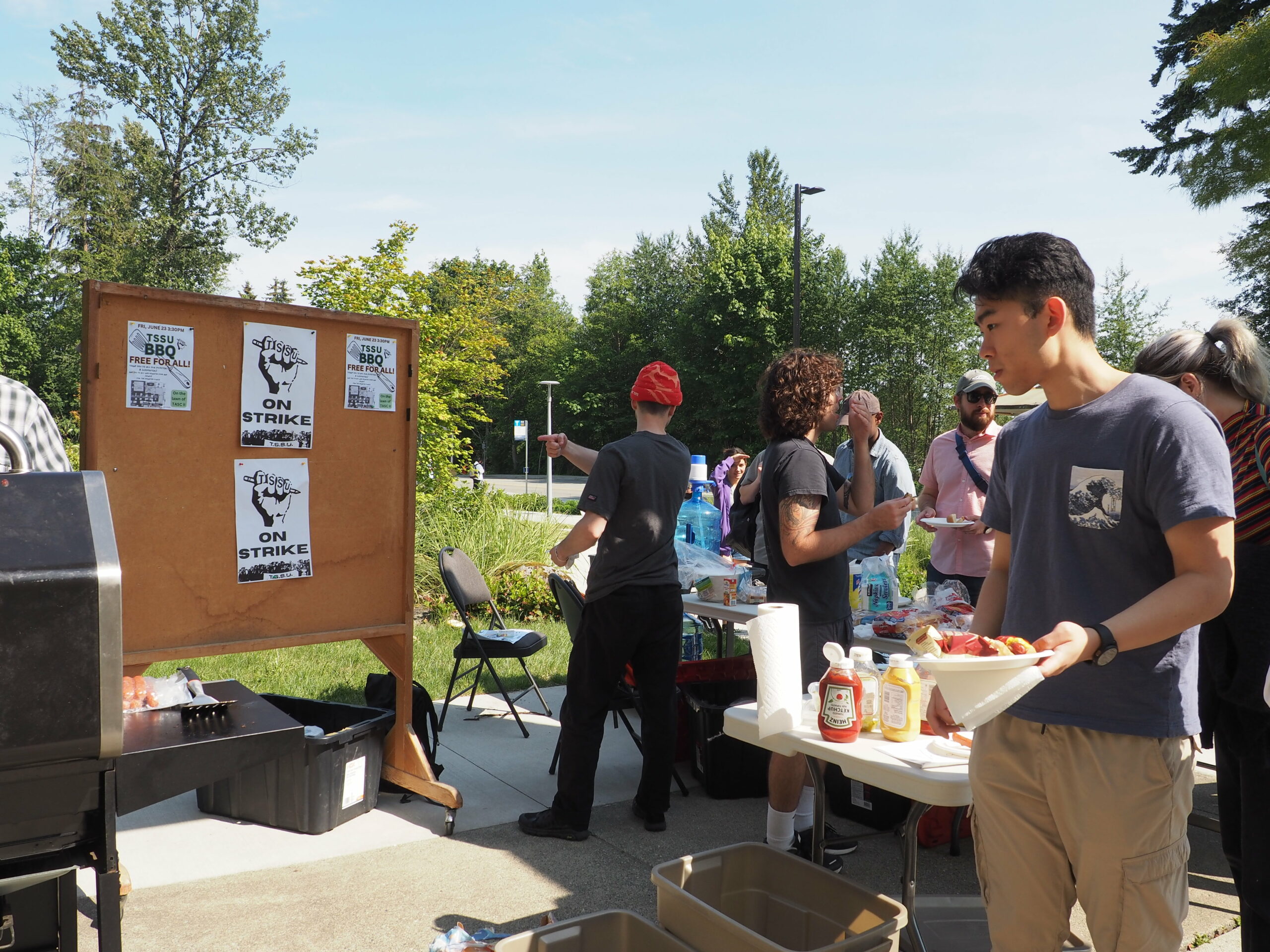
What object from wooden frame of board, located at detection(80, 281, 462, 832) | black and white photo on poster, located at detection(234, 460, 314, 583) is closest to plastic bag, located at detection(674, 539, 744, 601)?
wooden frame of board, located at detection(80, 281, 462, 832)

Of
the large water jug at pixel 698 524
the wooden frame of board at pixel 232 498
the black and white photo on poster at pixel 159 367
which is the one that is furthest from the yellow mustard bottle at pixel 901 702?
the large water jug at pixel 698 524

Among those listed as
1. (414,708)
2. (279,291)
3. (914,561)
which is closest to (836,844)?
(414,708)

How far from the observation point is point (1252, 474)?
2477 mm

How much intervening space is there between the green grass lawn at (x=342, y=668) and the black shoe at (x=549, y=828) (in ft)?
6.92

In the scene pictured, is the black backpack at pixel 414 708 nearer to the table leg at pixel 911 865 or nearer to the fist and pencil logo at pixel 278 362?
the fist and pencil logo at pixel 278 362

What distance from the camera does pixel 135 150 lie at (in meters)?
26.3

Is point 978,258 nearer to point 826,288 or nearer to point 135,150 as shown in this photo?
point 135,150

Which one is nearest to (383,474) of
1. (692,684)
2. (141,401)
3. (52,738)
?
(141,401)

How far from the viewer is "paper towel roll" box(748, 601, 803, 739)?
239cm

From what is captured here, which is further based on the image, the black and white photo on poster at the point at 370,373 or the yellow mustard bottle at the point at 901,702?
the black and white photo on poster at the point at 370,373

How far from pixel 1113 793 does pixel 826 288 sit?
1338 inches

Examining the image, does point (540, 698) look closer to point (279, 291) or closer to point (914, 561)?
point (914, 561)

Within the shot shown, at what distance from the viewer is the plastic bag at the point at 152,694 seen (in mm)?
2887

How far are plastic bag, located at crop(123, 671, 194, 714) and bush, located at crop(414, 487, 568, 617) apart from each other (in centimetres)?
525
